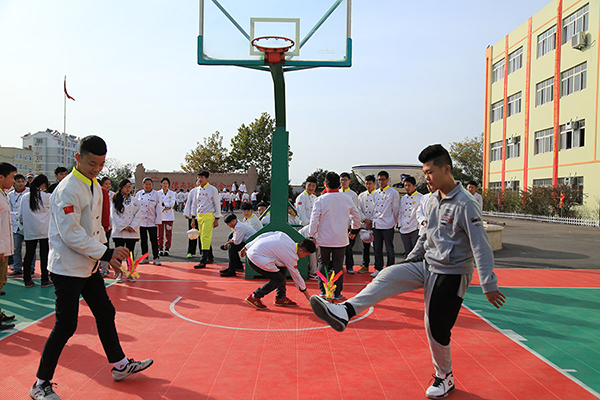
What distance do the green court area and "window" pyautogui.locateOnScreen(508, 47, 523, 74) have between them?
100ft

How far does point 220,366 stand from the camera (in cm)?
426

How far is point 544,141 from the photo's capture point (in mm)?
30172

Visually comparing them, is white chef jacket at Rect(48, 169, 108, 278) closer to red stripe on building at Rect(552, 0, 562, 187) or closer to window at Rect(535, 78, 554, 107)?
red stripe on building at Rect(552, 0, 562, 187)

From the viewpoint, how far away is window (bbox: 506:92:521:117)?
111ft

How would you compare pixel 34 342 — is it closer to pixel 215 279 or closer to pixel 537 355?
pixel 215 279

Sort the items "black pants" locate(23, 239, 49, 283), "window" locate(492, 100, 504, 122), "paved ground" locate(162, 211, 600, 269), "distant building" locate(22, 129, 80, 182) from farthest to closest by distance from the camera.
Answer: "distant building" locate(22, 129, 80, 182) < "window" locate(492, 100, 504, 122) < "paved ground" locate(162, 211, 600, 269) < "black pants" locate(23, 239, 49, 283)

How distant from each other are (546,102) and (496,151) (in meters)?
8.19

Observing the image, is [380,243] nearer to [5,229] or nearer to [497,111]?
[5,229]

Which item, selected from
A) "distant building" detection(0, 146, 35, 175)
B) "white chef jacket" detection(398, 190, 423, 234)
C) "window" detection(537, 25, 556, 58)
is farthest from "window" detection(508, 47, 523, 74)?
"distant building" detection(0, 146, 35, 175)

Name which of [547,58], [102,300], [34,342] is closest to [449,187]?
[102,300]

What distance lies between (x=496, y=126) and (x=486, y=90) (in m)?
3.70

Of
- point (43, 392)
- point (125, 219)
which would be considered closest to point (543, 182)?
point (125, 219)

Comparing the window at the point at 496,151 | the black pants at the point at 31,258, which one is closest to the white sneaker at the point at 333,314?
the black pants at the point at 31,258

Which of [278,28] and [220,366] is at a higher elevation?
[278,28]
